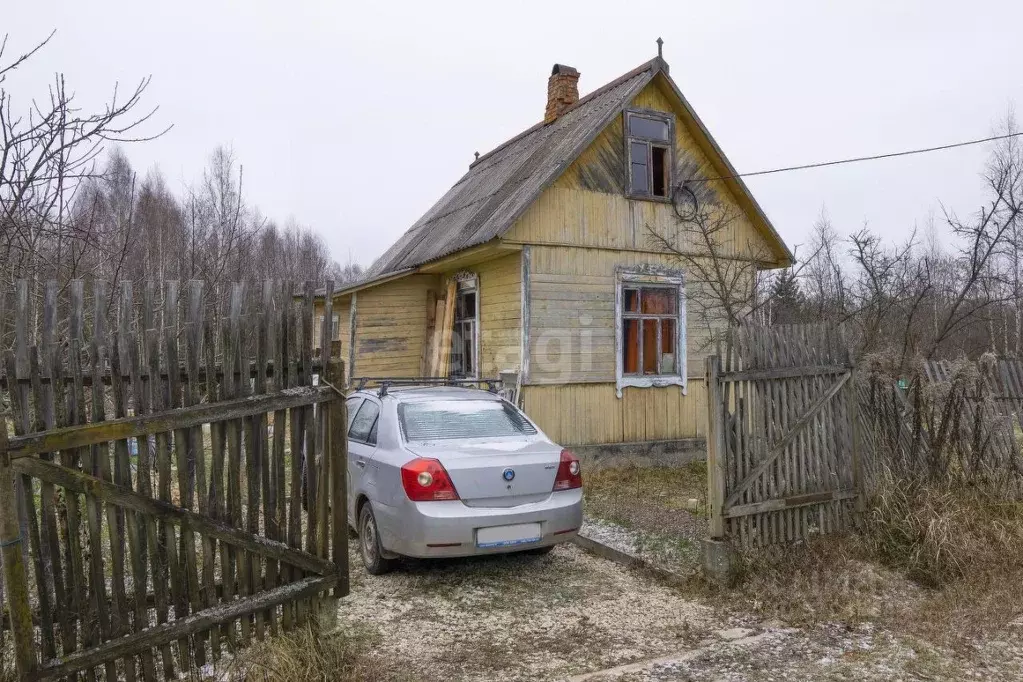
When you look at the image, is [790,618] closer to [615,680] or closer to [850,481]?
[615,680]

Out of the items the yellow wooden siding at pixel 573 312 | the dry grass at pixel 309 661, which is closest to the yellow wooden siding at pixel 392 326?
the yellow wooden siding at pixel 573 312

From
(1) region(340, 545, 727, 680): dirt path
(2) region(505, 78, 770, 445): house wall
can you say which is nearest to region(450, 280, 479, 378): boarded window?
(2) region(505, 78, 770, 445): house wall

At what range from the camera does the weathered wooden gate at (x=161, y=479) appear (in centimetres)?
317

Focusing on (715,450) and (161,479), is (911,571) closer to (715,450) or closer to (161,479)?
(715,450)

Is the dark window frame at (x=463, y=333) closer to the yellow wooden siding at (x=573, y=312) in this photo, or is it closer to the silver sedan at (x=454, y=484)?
the yellow wooden siding at (x=573, y=312)

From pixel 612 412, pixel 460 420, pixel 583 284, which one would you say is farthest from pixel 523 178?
pixel 460 420

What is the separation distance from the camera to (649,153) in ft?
38.0

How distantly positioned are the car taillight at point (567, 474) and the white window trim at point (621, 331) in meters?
5.47

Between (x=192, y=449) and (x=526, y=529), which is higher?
(x=192, y=449)

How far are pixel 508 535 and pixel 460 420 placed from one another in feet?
3.94

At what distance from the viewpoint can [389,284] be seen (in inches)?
505

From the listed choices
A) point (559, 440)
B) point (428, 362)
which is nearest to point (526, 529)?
point (559, 440)

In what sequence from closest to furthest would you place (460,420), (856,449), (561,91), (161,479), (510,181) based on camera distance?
(161,479)
(460,420)
(856,449)
(510,181)
(561,91)

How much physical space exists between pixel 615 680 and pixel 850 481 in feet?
11.5
